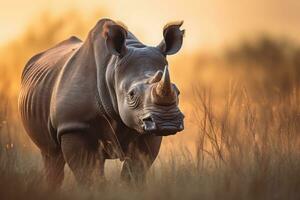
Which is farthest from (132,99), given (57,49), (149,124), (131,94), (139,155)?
(57,49)

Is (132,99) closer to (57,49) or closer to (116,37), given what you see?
(116,37)

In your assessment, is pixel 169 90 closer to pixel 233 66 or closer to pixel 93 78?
pixel 93 78

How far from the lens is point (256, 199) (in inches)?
198

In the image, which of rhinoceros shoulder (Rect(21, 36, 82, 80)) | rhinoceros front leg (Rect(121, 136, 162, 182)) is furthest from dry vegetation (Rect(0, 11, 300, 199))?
rhinoceros shoulder (Rect(21, 36, 82, 80))

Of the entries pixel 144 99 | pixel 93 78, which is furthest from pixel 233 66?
pixel 144 99

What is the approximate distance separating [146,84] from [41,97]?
156 centimetres

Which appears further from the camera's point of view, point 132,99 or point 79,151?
point 79,151

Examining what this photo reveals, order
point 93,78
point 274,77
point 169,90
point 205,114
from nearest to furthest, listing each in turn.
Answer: point 169,90, point 205,114, point 93,78, point 274,77

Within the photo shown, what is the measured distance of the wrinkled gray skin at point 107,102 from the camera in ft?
19.9

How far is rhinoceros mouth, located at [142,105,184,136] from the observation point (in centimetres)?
561

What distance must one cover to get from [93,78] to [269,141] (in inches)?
59.4

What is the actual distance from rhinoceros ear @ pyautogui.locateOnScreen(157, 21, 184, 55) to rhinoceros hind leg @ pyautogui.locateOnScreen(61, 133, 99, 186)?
2.84 ft

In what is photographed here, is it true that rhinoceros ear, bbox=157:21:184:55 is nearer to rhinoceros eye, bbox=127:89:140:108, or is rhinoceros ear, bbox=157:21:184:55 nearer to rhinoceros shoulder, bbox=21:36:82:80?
rhinoceros eye, bbox=127:89:140:108

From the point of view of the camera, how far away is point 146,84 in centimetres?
603
